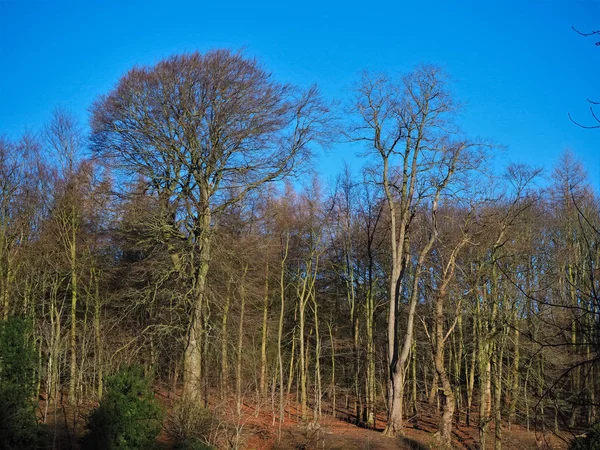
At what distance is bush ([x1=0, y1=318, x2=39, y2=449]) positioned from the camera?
12.3 m

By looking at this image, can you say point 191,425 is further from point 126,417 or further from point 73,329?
Result: point 73,329

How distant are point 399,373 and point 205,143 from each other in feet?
32.9

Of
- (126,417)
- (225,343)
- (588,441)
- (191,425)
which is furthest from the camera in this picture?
(225,343)

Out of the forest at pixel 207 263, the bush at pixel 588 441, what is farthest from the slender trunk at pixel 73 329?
the bush at pixel 588 441

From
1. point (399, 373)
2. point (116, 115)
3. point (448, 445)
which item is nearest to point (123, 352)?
point (116, 115)

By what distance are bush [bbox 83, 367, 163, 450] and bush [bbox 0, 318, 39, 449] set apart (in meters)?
1.39

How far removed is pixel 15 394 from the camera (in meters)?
12.7

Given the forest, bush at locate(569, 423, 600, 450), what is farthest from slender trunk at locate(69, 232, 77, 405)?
bush at locate(569, 423, 600, 450)

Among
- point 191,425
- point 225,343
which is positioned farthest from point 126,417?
point 225,343

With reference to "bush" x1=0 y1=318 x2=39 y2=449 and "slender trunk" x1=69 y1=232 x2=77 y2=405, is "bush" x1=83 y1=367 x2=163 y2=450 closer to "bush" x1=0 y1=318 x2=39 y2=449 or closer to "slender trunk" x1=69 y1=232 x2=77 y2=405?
"bush" x1=0 y1=318 x2=39 y2=449

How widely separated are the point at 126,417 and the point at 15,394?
2380 mm

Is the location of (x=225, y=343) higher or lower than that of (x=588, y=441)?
lower

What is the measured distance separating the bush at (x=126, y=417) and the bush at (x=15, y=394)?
139 cm

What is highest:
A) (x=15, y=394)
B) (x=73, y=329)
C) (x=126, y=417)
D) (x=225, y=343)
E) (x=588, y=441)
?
(x=588, y=441)
